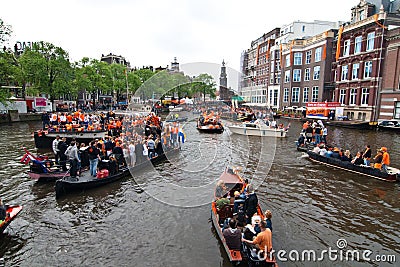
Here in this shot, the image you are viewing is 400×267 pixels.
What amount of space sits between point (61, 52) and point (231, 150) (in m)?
46.0

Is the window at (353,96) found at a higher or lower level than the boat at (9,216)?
higher

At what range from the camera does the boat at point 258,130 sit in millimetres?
30192

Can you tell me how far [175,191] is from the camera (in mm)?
13492

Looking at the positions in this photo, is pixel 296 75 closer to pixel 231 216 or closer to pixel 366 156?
pixel 366 156

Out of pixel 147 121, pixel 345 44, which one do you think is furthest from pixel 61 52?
pixel 345 44

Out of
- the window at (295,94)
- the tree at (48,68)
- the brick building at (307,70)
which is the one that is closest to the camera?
the tree at (48,68)

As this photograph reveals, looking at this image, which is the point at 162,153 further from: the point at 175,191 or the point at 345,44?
the point at 345,44

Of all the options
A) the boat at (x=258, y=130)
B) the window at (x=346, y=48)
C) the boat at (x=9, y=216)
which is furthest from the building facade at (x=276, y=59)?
the boat at (x=9, y=216)

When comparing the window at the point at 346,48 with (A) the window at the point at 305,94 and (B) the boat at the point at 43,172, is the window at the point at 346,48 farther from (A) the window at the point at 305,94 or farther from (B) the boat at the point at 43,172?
(B) the boat at the point at 43,172

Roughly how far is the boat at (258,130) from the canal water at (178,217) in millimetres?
12229

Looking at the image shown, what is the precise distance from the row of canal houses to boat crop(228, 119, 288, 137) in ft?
20.2

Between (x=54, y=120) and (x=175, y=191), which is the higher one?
(x=54, y=120)

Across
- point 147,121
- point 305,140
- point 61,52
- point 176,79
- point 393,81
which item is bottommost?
point 305,140

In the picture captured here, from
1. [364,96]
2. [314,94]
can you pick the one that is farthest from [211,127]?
[314,94]
